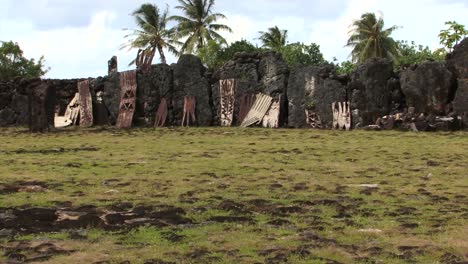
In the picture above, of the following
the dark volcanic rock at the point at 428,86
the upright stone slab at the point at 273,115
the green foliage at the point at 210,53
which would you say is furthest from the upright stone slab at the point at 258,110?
the green foliage at the point at 210,53

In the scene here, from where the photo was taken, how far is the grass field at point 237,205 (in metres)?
5.15

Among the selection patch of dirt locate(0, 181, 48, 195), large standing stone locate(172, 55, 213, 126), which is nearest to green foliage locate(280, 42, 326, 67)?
large standing stone locate(172, 55, 213, 126)

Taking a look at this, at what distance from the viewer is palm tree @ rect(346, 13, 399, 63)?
40.9m

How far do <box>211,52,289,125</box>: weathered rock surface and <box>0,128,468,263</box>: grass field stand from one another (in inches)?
319

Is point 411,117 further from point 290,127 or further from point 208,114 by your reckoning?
point 208,114

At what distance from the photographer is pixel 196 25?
4356 centimetres

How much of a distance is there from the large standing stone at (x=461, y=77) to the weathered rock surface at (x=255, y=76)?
545cm

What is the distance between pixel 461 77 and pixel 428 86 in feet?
3.04

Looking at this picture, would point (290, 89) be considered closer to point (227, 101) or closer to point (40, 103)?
point (227, 101)

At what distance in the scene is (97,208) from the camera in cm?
698

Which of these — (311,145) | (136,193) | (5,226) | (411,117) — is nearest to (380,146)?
(311,145)

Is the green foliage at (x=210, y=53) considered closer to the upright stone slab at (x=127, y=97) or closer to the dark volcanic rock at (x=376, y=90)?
the upright stone slab at (x=127, y=97)

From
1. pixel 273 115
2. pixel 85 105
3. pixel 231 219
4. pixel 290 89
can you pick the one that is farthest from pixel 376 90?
pixel 231 219

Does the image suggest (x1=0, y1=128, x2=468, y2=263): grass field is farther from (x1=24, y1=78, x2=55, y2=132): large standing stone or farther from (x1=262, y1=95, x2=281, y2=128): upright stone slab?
(x1=262, y1=95, x2=281, y2=128): upright stone slab
